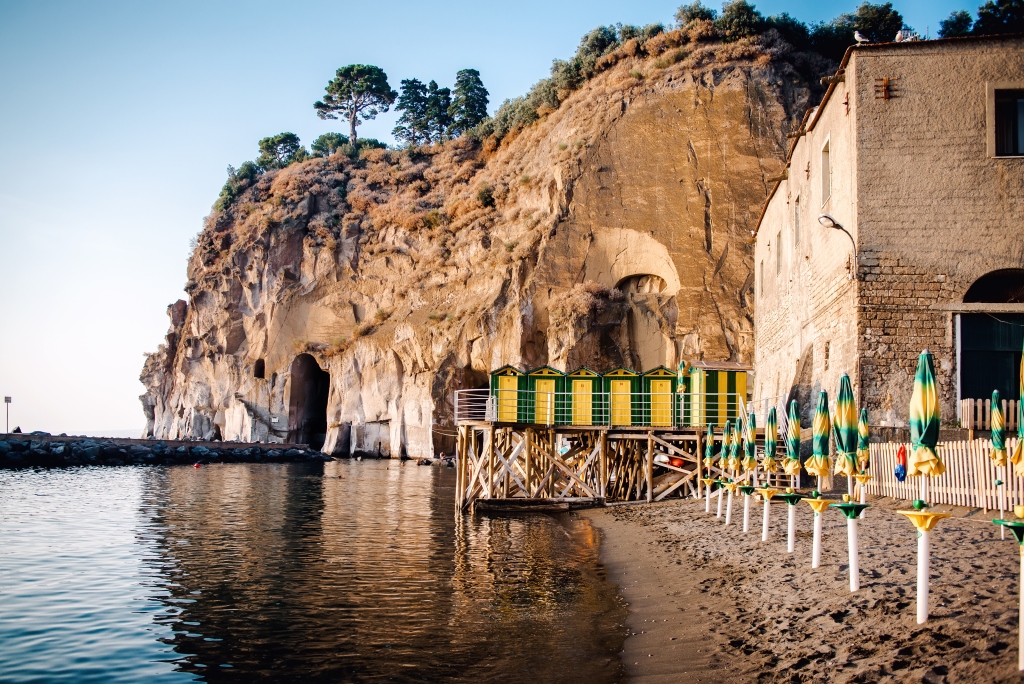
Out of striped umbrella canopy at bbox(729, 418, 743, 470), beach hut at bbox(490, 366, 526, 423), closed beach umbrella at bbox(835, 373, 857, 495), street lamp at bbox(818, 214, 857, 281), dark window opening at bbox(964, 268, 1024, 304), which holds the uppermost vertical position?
street lamp at bbox(818, 214, 857, 281)

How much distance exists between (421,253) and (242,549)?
147 feet

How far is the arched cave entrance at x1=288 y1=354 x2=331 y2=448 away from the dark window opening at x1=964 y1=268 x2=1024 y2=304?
5369 cm

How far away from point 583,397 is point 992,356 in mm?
15282

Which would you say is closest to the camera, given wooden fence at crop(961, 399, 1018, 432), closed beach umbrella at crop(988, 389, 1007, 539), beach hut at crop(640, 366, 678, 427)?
closed beach umbrella at crop(988, 389, 1007, 539)

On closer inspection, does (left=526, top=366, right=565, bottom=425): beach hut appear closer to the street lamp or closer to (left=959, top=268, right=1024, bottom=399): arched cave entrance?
the street lamp

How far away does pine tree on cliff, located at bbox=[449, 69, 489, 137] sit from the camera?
8756cm

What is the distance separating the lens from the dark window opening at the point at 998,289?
20297 millimetres

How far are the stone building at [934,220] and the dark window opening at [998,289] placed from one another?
2 cm

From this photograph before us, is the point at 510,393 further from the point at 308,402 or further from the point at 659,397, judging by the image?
the point at 308,402

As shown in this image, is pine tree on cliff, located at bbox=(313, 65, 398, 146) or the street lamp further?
pine tree on cliff, located at bbox=(313, 65, 398, 146)

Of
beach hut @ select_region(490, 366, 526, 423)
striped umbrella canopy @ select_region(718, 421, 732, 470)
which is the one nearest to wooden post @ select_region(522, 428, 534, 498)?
beach hut @ select_region(490, 366, 526, 423)

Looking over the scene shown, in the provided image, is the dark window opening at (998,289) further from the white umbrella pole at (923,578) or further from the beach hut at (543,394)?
the beach hut at (543,394)

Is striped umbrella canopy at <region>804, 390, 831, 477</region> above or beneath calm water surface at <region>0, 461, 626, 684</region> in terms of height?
above

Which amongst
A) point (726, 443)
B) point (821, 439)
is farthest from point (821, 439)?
point (726, 443)
